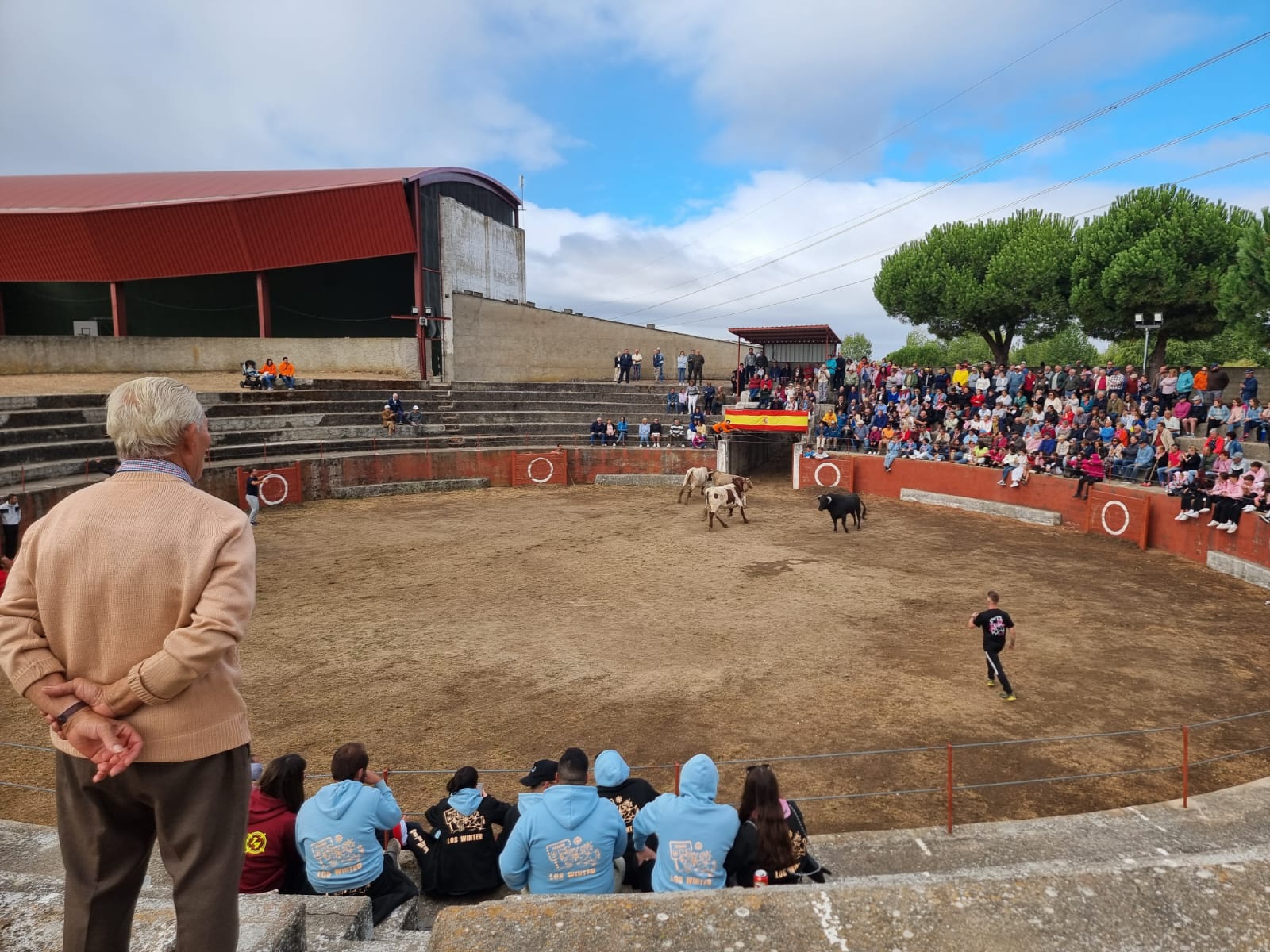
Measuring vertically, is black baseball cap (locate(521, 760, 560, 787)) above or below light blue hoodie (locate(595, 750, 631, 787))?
below

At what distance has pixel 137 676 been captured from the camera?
2045mm

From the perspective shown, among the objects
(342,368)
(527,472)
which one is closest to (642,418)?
(527,472)

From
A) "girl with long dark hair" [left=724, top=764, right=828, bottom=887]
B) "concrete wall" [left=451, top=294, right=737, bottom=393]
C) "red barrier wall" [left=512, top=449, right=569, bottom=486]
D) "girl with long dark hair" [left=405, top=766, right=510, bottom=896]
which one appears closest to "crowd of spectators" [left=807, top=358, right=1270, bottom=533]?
"red barrier wall" [left=512, top=449, right=569, bottom=486]

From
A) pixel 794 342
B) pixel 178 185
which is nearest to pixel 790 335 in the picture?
pixel 794 342

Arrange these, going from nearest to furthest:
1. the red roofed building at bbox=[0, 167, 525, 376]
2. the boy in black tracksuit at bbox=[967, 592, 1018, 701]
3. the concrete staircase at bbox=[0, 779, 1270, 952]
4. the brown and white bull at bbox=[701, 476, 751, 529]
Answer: the concrete staircase at bbox=[0, 779, 1270, 952], the boy in black tracksuit at bbox=[967, 592, 1018, 701], the brown and white bull at bbox=[701, 476, 751, 529], the red roofed building at bbox=[0, 167, 525, 376]

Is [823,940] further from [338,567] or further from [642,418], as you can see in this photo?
[642,418]

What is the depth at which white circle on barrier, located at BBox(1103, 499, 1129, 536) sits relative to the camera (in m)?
18.2

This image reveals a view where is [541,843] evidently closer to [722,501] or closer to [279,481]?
[722,501]

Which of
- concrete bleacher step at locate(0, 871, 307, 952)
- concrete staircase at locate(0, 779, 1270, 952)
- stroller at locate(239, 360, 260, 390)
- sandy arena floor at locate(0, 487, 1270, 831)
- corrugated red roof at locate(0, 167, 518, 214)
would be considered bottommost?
sandy arena floor at locate(0, 487, 1270, 831)

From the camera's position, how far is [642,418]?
33281 millimetres

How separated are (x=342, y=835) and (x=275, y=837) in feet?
1.61

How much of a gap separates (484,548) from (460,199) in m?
26.3

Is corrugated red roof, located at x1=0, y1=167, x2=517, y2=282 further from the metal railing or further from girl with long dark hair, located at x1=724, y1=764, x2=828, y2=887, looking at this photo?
girl with long dark hair, located at x1=724, y1=764, x2=828, y2=887

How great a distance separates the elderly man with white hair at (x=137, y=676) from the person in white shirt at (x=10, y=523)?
52.6 feet
